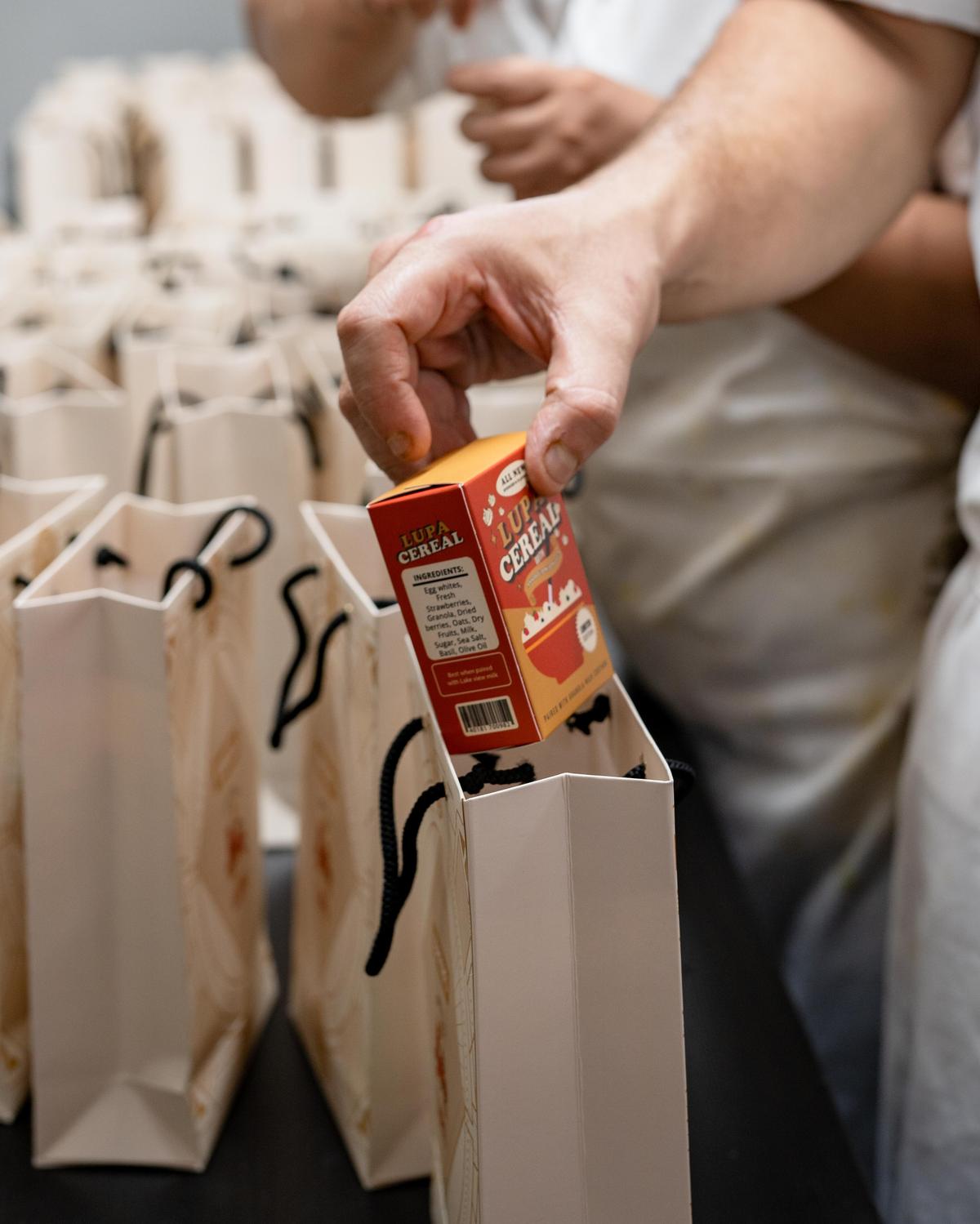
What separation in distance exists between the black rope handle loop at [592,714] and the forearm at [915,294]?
592 mm

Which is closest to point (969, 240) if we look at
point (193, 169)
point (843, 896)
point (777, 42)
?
point (777, 42)

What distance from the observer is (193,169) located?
2680mm

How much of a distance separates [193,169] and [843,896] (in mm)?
2244

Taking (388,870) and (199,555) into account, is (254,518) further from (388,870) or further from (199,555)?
(388,870)

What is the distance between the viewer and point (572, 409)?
1.64ft

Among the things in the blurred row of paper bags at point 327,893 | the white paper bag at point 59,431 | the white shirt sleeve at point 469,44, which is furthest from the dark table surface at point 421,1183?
the white shirt sleeve at point 469,44

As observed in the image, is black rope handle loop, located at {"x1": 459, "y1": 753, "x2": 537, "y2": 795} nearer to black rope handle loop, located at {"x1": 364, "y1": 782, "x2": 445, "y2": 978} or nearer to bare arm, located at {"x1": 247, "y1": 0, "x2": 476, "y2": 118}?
black rope handle loop, located at {"x1": 364, "y1": 782, "x2": 445, "y2": 978}

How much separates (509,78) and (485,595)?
2.15ft

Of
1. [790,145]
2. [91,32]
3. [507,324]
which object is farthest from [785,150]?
[91,32]

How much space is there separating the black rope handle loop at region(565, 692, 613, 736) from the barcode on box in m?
0.06

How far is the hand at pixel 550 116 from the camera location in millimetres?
950

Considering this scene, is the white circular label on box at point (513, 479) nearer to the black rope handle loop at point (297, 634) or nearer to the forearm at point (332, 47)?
the black rope handle loop at point (297, 634)

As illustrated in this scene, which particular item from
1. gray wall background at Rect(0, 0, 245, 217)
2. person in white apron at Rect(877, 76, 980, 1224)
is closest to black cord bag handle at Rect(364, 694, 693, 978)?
person in white apron at Rect(877, 76, 980, 1224)

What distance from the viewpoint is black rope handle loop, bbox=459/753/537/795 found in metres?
0.49
